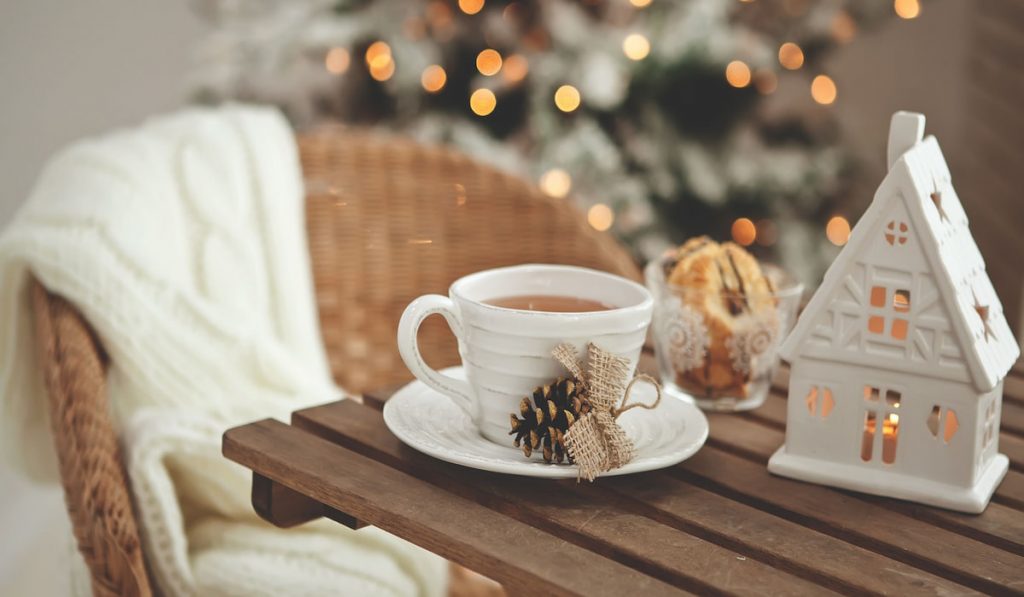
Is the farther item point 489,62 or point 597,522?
point 489,62

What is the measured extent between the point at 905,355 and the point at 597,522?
243 millimetres

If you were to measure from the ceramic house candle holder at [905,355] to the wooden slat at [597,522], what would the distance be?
5.6 inches

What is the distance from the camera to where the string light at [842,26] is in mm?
2116

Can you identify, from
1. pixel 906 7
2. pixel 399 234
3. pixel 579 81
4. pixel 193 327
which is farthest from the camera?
pixel 906 7

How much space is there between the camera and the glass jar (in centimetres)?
92

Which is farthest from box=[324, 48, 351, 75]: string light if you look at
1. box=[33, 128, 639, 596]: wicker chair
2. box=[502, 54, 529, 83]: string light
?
box=[33, 128, 639, 596]: wicker chair

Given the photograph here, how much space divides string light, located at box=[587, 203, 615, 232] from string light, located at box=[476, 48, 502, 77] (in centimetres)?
31

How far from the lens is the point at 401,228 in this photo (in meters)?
1.59

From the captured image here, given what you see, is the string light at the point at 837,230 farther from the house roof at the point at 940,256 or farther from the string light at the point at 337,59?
the house roof at the point at 940,256

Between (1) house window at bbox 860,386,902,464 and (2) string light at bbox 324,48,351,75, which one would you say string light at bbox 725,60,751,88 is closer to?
(2) string light at bbox 324,48,351,75

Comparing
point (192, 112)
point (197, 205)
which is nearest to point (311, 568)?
point (197, 205)

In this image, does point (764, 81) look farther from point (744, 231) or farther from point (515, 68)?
point (515, 68)

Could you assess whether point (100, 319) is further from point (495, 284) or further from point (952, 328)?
point (952, 328)

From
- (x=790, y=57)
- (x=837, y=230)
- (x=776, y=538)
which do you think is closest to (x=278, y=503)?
(x=776, y=538)
